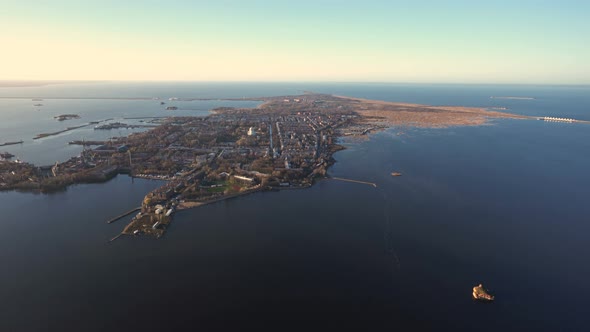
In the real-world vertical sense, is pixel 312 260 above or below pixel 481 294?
above

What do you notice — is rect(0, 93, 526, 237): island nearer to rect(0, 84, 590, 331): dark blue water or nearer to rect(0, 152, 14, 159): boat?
rect(0, 84, 590, 331): dark blue water

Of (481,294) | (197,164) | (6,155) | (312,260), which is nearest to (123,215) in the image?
(197,164)

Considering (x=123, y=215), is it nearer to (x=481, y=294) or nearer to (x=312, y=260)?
(x=312, y=260)

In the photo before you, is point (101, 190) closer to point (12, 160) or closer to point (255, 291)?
point (12, 160)

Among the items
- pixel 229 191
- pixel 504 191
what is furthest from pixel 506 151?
pixel 229 191

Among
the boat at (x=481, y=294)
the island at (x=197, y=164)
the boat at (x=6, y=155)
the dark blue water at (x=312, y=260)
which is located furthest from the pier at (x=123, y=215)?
the boat at (x=6, y=155)

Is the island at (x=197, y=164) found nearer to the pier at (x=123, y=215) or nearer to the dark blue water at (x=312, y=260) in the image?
the pier at (x=123, y=215)

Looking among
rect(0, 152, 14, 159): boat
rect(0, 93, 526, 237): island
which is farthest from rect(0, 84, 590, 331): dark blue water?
rect(0, 152, 14, 159): boat
